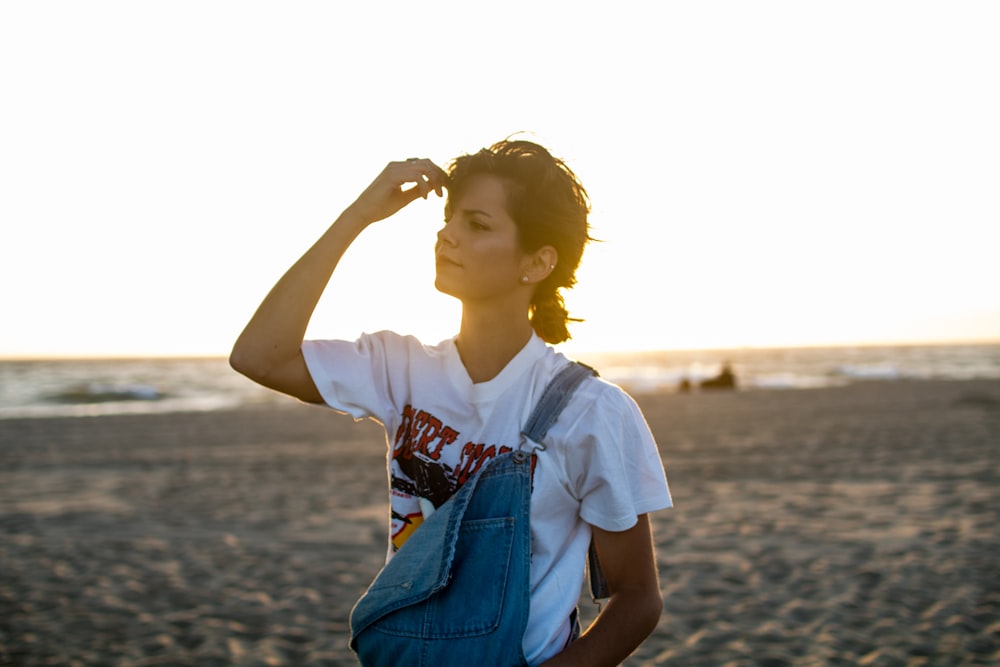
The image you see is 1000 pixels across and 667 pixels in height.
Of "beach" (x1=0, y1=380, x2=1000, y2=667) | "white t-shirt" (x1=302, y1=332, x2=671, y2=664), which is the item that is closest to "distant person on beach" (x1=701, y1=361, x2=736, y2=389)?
"beach" (x1=0, y1=380, x2=1000, y2=667)

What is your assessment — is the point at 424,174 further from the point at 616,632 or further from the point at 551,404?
the point at 616,632

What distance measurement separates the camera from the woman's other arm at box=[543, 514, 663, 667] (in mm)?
1843

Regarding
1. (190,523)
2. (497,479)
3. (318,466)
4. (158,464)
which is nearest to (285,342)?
(497,479)

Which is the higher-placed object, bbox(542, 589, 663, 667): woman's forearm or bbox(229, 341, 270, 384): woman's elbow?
bbox(229, 341, 270, 384): woman's elbow

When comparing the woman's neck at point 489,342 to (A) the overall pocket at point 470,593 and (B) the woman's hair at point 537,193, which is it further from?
(A) the overall pocket at point 470,593

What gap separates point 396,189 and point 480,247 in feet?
0.91

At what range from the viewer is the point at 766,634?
557 cm

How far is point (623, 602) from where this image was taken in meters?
1.89

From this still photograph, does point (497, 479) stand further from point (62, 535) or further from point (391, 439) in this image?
point (62, 535)

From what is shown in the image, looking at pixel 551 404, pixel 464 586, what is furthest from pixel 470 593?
pixel 551 404

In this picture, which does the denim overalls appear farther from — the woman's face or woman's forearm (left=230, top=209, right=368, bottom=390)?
woman's forearm (left=230, top=209, right=368, bottom=390)

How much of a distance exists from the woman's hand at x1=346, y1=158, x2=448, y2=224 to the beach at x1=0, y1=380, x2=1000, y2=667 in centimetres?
408

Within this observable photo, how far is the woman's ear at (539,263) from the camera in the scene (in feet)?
7.02

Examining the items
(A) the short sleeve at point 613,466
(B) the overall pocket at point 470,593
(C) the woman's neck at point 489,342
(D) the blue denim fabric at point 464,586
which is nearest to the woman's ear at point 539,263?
(C) the woman's neck at point 489,342
